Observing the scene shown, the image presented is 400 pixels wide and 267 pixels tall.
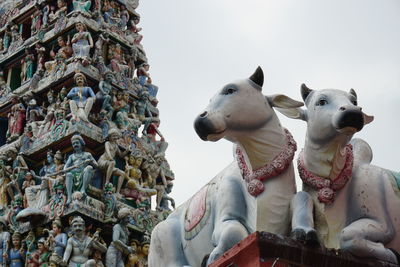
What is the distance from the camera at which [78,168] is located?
18484mm

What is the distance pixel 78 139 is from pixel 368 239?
12574 mm

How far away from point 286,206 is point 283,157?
1.42 ft

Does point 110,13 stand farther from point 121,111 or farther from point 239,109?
point 239,109

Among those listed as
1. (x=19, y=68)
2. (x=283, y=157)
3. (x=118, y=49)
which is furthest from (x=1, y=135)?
(x=283, y=157)

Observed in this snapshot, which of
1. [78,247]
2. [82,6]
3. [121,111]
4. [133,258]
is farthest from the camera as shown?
[82,6]

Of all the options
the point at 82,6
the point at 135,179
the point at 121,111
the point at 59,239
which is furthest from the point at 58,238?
the point at 82,6

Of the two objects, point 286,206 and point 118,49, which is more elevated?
point 118,49

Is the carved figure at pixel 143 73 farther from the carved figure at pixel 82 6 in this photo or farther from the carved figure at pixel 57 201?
the carved figure at pixel 57 201

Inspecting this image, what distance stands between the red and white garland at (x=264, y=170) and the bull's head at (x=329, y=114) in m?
0.26

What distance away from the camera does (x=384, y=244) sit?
22.5 ft

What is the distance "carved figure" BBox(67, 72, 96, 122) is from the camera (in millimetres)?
19312

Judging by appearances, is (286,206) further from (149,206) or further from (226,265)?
(149,206)

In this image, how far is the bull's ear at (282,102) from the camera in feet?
24.5

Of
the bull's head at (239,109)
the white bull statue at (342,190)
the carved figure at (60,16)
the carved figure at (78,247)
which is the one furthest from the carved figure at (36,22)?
the white bull statue at (342,190)
